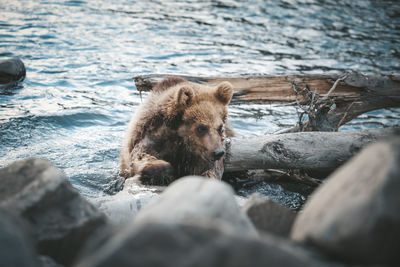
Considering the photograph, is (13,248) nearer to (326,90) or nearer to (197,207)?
(197,207)

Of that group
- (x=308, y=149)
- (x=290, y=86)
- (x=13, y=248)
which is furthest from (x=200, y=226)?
(x=290, y=86)

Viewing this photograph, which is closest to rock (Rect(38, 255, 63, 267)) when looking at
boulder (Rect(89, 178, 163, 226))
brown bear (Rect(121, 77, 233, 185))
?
boulder (Rect(89, 178, 163, 226))

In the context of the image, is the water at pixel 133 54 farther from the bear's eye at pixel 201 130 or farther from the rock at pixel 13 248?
the rock at pixel 13 248

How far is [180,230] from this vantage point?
144 cm

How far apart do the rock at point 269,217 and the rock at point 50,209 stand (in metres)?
0.91

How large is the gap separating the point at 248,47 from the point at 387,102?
266 inches

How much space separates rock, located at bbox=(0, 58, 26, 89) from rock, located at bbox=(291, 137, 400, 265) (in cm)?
762

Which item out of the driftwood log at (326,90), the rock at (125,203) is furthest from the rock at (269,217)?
the driftwood log at (326,90)

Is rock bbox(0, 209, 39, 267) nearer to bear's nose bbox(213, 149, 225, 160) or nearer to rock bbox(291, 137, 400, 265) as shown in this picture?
rock bbox(291, 137, 400, 265)

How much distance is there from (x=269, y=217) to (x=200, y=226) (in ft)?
3.31

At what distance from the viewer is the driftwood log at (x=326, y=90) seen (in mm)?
5277

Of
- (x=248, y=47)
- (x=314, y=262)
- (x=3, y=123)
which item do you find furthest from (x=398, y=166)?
(x=248, y=47)

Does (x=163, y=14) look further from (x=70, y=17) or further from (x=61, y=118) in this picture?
(x=61, y=118)

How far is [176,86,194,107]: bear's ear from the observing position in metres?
4.04
